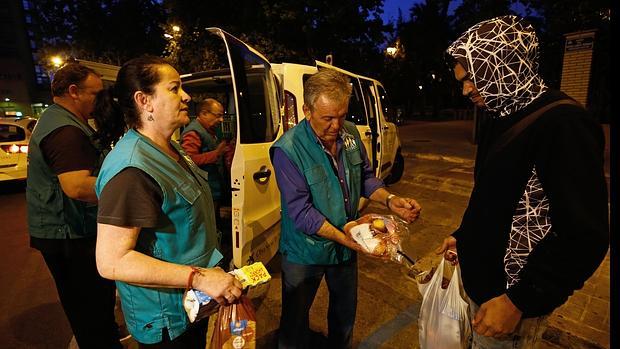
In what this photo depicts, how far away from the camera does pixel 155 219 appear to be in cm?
120

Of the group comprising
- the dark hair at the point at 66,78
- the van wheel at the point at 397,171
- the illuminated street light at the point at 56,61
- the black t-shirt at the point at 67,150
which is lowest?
the van wheel at the point at 397,171

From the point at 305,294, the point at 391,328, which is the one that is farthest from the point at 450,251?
the point at 391,328

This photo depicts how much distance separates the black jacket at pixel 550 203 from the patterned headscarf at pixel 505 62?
0.06 metres

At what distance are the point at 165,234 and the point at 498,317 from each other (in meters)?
1.33

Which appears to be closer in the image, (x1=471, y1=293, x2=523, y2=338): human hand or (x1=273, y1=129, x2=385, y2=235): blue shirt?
(x1=471, y1=293, x2=523, y2=338): human hand

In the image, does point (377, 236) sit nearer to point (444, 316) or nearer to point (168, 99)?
point (444, 316)

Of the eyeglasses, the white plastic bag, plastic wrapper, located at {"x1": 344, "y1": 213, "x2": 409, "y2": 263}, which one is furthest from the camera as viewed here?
plastic wrapper, located at {"x1": 344, "y1": 213, "x2": 409, "y2": 263}

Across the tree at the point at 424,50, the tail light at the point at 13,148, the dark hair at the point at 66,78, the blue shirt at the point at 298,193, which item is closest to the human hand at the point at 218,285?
the blue shirt at the point at 298,193

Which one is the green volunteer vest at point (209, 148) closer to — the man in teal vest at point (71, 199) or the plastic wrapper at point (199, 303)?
the man in teal vest at point (71, 199)

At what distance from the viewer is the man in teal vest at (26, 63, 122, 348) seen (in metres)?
1.87

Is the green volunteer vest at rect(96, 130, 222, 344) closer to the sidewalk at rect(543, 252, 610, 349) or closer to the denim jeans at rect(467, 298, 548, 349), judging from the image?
the denim jeans at rect(467, 298, 548, 349)

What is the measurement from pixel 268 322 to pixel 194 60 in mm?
12139

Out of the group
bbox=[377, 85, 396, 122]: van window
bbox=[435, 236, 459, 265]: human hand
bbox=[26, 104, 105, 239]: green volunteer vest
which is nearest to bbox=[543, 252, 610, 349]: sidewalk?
bbox=[435, 236, 459, 265]: human hand

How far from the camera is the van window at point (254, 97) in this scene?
253 cm
